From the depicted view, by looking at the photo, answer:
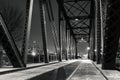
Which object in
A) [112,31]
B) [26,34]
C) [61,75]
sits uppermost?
[26,34]

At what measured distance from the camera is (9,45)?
13.8m

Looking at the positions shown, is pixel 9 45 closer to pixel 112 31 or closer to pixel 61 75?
pixel 61 75

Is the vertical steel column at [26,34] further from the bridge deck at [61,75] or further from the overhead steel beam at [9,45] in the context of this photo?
the bridge deck at [61,75]

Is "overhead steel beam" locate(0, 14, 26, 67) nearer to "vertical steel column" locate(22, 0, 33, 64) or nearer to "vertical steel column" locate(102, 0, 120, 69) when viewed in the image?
"vertical steel column" locate(22, 0, 33, 64)

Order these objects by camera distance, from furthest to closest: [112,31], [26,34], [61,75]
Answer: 1. [26,34]
2. [112,31]
3. [61,75]

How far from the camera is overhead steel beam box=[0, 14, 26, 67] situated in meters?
13.2

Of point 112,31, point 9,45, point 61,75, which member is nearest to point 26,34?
point 9,45

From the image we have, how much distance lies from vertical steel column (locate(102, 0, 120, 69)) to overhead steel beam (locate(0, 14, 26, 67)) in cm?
609

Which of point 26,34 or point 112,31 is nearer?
point 112,31

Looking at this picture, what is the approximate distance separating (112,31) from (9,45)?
6812 mm

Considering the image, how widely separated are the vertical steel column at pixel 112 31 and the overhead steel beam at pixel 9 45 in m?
6.09

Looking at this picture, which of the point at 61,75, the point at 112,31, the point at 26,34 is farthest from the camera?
the point at 26,34

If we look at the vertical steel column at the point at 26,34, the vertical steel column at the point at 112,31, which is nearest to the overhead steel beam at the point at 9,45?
the vertical steel column at the point at 26,34

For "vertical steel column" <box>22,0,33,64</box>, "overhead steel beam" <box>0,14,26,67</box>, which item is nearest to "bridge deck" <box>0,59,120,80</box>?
"overhead steel beam" <box>0,14,26,67</box>
